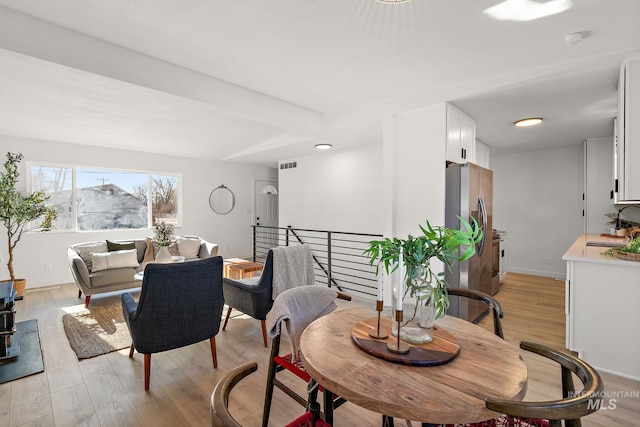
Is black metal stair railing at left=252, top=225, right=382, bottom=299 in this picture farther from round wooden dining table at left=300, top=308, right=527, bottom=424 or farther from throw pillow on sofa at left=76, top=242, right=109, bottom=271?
round wooden dining table at left=300, top=308, right=527, bottom=424

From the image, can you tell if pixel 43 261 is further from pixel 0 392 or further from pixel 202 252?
pixel 0 392

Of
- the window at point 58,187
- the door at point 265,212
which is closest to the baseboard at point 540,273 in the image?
the door at point 265,212

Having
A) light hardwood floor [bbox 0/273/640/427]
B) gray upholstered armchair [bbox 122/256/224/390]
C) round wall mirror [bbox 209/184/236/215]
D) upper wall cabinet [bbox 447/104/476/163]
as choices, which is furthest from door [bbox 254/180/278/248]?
gray upholstered armchair [bbox 122/256/224/390]

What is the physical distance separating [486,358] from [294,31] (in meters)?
2.23

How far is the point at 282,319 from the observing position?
63.6 inches

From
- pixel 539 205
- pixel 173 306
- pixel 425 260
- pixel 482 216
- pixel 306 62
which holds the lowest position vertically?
pixel 173 306

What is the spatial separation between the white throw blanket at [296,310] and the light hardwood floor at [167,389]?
0.65 metres

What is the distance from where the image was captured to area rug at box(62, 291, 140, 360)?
2897 mm

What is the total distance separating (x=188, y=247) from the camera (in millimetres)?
5395

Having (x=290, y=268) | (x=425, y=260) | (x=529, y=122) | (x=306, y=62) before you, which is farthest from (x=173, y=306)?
(x=529, y=122)

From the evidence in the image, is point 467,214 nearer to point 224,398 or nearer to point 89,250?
point 224,398

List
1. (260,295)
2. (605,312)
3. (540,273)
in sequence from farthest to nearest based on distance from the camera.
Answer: (540,273), (260,295), (605,312)

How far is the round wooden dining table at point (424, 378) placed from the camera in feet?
2.91

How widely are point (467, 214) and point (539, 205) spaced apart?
365 cm
